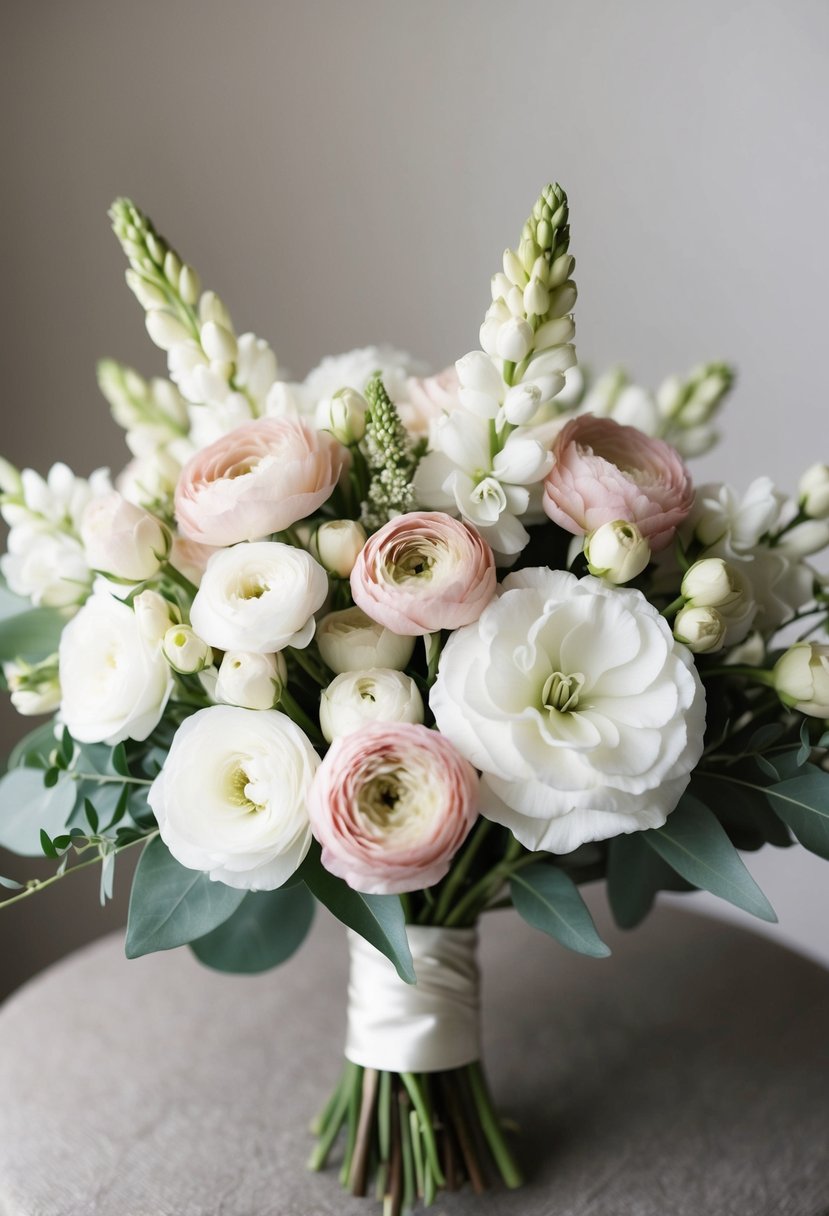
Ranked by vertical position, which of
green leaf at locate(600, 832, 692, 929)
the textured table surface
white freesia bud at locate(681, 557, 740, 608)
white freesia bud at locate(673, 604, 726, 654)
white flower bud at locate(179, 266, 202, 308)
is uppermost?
white flower bud at locate(179, 266, 202, 308)

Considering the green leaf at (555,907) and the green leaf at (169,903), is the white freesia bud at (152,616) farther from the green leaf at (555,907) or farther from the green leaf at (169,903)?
the green leaf at (555,907)

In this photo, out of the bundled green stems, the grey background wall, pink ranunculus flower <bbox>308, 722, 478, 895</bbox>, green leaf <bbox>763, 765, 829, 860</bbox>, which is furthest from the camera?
the grey background wall

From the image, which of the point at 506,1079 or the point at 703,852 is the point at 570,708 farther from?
the point at 506,1079

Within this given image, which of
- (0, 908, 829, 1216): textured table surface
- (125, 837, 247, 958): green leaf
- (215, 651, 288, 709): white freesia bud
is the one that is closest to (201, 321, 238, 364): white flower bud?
(215, 651, 288, 709): white freesia bud

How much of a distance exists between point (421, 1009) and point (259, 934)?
163 millimetres

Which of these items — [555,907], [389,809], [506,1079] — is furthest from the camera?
[506,1079]

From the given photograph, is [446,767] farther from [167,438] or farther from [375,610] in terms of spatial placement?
[167,438]

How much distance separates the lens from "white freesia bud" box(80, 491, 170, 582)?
2.02 ft

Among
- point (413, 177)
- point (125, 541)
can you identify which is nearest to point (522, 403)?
point (125, 541)

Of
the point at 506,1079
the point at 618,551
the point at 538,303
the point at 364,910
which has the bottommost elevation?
the point at 506,1079

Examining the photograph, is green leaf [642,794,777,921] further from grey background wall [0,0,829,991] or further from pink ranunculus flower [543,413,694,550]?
grey background wall [0,0,829,991]

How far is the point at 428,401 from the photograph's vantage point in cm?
70

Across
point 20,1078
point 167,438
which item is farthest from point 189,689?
point 20,1078

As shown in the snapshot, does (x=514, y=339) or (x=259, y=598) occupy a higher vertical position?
(x=514, y=339)
